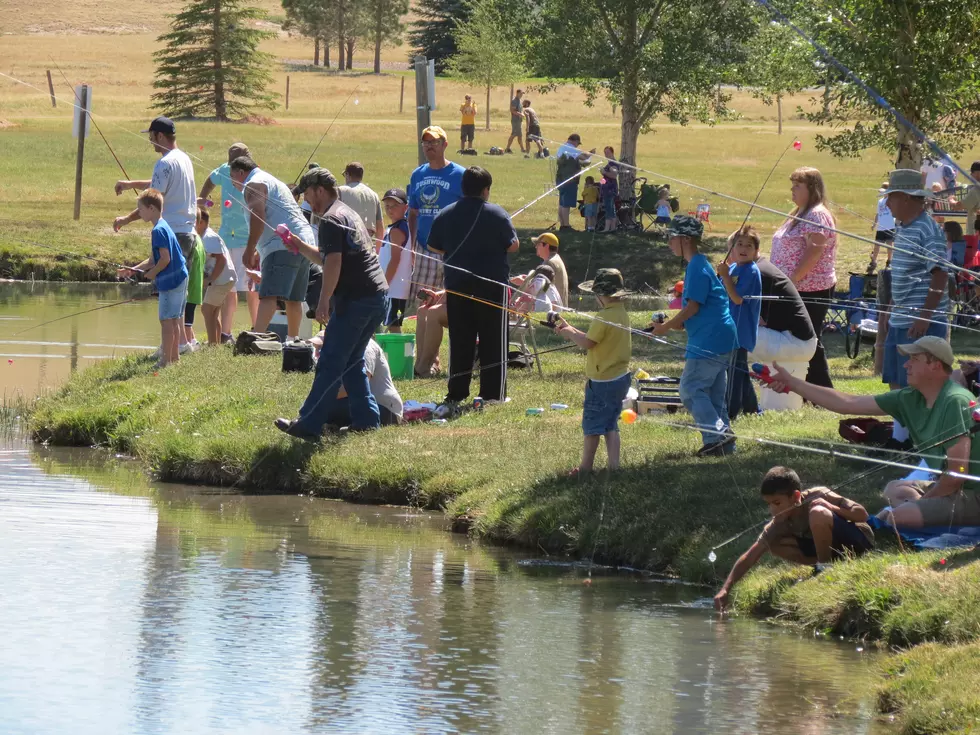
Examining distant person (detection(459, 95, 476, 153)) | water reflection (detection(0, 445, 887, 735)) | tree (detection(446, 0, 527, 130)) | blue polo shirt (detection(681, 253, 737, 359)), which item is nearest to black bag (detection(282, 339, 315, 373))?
water reflection (detection(0, 445, 887, 735))

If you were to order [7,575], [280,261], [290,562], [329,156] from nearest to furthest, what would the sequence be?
[7,575] < [290,562] < [280,261] < [329,156]

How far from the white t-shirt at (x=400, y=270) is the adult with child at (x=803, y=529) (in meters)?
6.33

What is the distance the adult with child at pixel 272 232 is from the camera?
42.3 ft

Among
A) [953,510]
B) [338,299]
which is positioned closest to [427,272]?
[338,299]

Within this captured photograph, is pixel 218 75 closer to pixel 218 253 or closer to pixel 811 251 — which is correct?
pixel 218 253

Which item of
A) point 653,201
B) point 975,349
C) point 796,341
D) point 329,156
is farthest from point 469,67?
point 796,341

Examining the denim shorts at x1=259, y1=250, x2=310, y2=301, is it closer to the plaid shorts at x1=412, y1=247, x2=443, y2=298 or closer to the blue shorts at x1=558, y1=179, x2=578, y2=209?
the plaid shorts at x1=412, y1=247, x2=443, y2=298

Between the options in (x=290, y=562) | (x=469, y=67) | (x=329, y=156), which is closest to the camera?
(x=290, y=562)

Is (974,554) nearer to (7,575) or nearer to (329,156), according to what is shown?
(7,575)

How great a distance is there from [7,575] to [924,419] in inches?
174

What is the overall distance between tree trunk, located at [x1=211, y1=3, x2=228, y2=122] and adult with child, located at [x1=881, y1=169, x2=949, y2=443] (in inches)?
1495

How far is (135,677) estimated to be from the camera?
20.2 ft

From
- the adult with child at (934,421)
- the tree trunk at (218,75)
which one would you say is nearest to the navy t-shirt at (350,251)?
the adult with child at (934,421)

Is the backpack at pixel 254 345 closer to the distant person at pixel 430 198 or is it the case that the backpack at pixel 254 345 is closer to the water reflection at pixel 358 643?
the distant person at pixel 430 198
